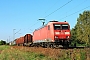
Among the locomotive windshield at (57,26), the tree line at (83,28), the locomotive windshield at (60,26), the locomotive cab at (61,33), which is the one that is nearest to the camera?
the locomotive cab at (61,33)

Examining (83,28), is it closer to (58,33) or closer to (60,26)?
(60,26)

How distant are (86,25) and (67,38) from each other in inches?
1763

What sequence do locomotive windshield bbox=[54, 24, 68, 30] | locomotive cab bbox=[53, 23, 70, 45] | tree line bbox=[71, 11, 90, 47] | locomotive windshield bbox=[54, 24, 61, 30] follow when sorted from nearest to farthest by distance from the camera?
locomotive cab bbox=[53, 23, 70, 45] < locomotive windshield bbox=[54, 24, 68, 30] < locomotive windshield bbox=[54, 24, 61, 30] < tree line bbox=[71, 11, 90, 47]

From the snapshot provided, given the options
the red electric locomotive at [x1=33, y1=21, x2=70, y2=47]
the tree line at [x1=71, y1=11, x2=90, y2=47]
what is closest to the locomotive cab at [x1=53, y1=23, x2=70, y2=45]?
the red electric locomotive at [x1=33, y1=21, x2=70, y2=47]

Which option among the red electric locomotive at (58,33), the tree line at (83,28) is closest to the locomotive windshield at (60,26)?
the red electric locomotive at (58,33)

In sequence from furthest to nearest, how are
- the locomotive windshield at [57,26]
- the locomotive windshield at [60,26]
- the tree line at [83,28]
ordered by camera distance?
the tree line at [83,28]
the locomotive windshield at [57,26]
the locomotive windshield at [60,26]

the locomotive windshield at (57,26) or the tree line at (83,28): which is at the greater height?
the tree line at (83,28)

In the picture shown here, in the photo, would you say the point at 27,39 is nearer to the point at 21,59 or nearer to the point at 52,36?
the point at 52,36

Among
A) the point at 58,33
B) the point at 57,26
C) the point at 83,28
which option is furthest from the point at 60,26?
the point at 83,28

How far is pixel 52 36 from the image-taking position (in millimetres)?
28922

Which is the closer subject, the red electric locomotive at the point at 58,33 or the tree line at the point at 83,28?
the red electric locomotive at the point at 58,33

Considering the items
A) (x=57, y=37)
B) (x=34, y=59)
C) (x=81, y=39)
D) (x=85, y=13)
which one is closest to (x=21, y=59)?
(x=34, y=59)

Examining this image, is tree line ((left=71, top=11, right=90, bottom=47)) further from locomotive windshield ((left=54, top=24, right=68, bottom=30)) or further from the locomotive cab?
the locomotive cab

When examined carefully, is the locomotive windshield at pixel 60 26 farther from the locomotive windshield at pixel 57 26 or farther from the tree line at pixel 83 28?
the tree line at pixel 83 28
